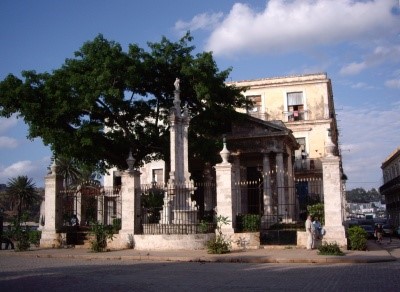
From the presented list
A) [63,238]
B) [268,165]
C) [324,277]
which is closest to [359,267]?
[324,277]

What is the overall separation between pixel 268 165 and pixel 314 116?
983 cm

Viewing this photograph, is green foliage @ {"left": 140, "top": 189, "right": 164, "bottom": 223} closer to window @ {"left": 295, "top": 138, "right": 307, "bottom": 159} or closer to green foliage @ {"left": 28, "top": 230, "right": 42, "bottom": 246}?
green foliage @ {"left": 28, "top": 230, "right": 42, "bottom": 246}

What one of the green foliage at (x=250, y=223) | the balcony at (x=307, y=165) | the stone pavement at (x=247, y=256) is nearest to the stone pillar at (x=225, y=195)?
the green foliage at (x=250, y=223)

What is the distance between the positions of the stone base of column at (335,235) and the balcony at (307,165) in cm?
2077

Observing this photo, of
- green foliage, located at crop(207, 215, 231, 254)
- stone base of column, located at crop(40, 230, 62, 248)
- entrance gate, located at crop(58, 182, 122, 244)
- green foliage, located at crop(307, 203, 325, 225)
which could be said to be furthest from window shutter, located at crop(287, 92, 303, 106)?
stone base of column, located at crop(40, 230, 62, 248)

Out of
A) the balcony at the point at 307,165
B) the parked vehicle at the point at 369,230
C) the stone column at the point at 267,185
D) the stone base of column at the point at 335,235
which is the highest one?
the balcony at the point at 307,165

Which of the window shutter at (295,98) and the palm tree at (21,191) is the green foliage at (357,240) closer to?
the window shutter at (295,98)

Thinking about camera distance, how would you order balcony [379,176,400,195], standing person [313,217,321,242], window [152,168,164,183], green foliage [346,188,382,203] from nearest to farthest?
1. standing person [313,217,321,242]
2. window [152,168,164,183]
3. balcony [379,176,400,195]
4. green foliage [346,188,382,203]

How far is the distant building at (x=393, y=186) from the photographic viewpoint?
48.4 meters

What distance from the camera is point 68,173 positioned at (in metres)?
46.8

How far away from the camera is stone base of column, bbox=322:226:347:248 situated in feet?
52.0

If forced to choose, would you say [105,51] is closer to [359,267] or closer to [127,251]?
[127,251]

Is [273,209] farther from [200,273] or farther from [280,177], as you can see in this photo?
[200,273]

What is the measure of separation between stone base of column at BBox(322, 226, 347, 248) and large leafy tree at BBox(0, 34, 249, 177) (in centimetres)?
931
